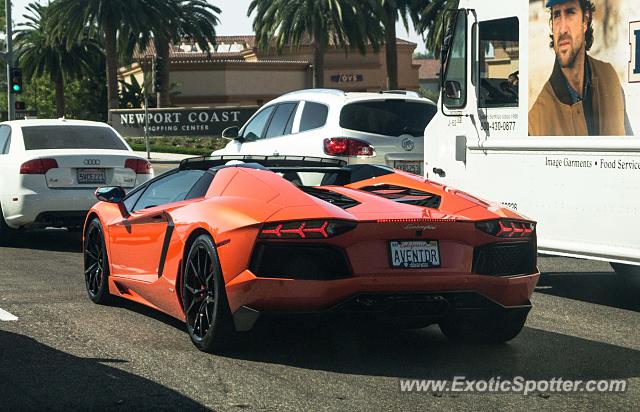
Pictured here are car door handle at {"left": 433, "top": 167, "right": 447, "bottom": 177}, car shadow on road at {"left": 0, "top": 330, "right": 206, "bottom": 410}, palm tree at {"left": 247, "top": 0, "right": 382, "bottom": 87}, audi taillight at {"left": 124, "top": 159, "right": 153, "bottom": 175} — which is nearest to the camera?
car shadow on road at {"left": 0, "top": 330, "right": 206, "bottom": 410}

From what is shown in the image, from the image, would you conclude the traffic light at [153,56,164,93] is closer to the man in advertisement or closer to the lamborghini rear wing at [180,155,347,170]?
the man in advertisement

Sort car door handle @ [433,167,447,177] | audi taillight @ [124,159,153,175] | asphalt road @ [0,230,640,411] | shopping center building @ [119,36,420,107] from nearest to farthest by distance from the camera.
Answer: asphalt road @ [0,230,640,411]
car door handle @ [433,167,447,177]
audi taillight @ [124,159,153,175]
shopping center building @ [119,36,420,107]

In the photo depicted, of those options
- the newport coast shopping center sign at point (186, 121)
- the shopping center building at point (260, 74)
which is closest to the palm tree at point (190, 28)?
the newport coast shopping center sign at point (186, 121)

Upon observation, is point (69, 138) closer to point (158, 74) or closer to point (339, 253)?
point (339, 253)

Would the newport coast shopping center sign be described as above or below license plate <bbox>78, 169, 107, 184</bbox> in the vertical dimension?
below

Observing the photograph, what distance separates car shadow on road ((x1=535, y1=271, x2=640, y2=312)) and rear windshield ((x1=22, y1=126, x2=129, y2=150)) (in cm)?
590

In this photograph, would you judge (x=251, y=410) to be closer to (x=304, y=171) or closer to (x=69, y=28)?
(x=304, y=171)

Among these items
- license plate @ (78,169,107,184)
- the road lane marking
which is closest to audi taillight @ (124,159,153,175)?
license plate @ (78,169,107,184)

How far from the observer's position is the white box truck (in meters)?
9.53

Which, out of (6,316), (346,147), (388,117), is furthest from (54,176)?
(6,316)

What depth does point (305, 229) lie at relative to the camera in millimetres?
6898

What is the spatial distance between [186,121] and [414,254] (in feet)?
183

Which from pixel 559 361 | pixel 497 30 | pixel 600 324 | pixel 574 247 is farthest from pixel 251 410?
pixel 497 30

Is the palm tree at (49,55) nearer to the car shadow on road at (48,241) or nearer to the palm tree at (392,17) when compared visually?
the palm tree at (392,17)
